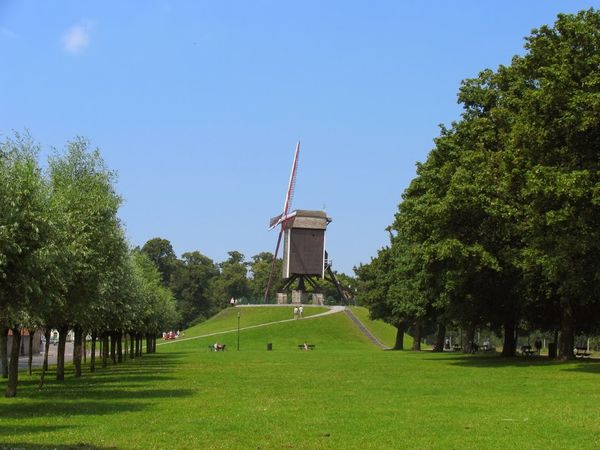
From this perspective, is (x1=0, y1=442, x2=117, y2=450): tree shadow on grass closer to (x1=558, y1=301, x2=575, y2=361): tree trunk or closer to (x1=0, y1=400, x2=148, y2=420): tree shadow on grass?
(x1=0, y1=400, x2=148, y2=420): tree shadow on grass

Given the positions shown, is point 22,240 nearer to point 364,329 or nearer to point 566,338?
point 566,338

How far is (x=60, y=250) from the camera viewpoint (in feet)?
89.5

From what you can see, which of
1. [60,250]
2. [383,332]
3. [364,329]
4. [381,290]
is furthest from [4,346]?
[364,329]

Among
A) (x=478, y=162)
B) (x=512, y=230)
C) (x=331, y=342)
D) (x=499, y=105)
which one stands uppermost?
(x=499, y=105)

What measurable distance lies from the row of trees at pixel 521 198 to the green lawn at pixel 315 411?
6372 mm

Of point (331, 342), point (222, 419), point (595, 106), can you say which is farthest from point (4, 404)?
point (331, 342)

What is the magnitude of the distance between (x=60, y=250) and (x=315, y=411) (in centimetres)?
959

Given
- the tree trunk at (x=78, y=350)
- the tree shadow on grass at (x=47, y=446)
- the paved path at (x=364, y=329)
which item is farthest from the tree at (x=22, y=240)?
the paved path at (x=364, y=329)

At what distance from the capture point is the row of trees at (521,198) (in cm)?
3703

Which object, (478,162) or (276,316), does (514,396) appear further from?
(276,316)

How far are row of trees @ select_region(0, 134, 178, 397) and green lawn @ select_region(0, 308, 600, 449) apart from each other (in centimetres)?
302

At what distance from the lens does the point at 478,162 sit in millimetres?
48375

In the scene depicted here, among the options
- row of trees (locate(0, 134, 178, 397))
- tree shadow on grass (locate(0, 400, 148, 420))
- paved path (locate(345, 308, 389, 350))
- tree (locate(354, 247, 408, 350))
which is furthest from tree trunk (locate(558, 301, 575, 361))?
paved path (locate(345, 308, 389, 350))

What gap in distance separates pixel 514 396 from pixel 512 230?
20.8 metres
